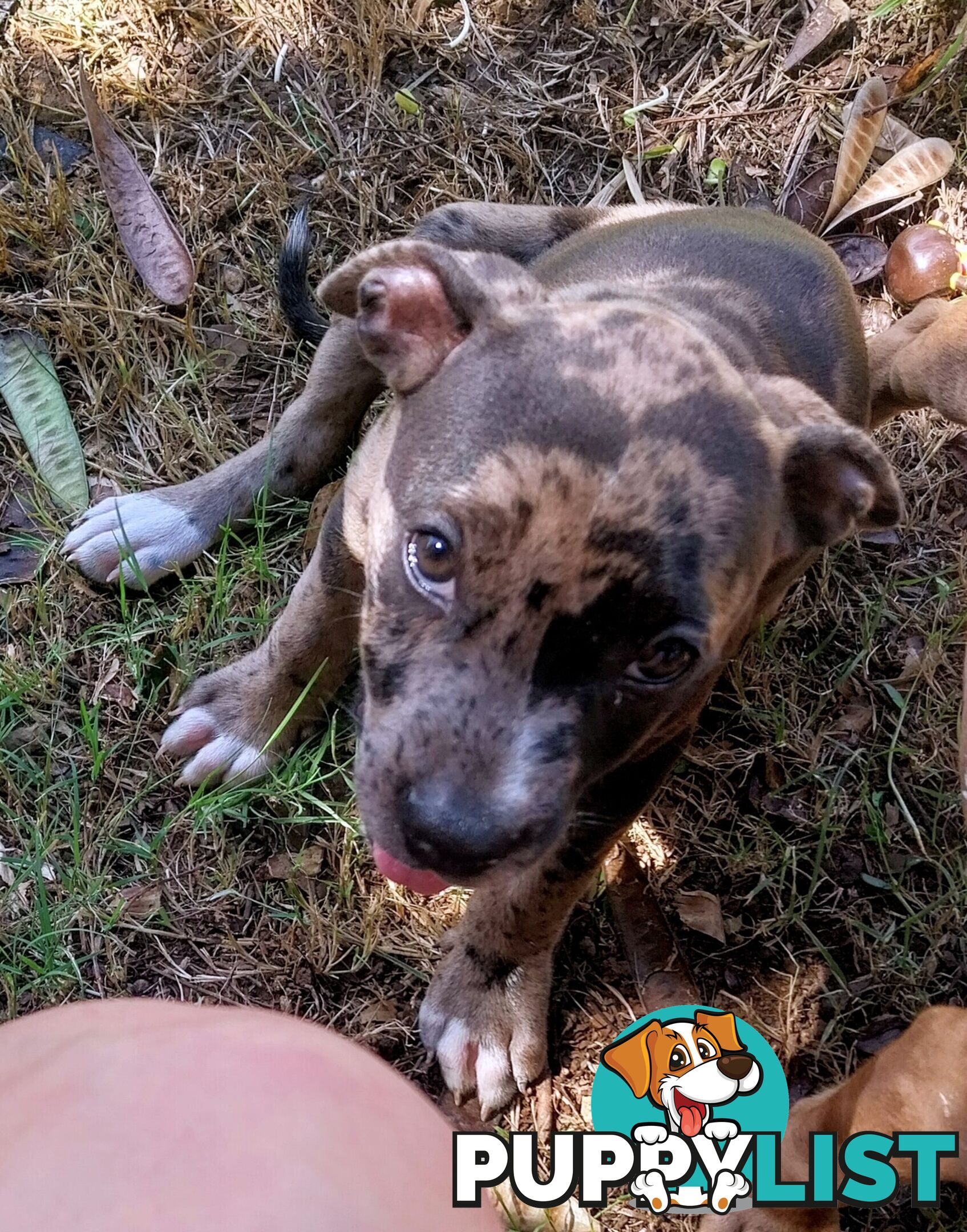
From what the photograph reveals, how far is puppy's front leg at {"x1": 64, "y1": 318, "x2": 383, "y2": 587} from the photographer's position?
3.94 meters

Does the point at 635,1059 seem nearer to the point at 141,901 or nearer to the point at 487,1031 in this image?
the point at 487,1031

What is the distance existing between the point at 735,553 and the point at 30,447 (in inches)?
118

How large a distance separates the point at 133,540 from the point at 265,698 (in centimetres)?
83

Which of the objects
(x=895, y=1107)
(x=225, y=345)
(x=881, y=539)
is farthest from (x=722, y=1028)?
(x=225, y=345)

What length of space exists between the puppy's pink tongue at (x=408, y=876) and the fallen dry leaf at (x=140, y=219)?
2792mm

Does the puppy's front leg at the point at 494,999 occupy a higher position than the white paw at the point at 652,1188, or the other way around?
the puppy's front leg at the point at 494,999

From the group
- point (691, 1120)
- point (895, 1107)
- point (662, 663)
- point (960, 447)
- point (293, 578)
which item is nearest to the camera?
point (662, 663)

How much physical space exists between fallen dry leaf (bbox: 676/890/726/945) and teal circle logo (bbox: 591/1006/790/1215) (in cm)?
43

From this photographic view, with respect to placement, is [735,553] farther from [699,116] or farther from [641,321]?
[699,116]

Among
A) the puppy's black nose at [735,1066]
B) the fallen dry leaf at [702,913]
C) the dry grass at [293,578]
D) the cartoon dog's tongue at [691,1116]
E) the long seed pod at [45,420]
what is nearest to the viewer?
the cartoon dog's tongue at [691,1116]

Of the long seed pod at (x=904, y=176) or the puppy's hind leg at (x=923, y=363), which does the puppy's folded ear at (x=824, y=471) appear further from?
the long seed pod at (x=904, y=176)

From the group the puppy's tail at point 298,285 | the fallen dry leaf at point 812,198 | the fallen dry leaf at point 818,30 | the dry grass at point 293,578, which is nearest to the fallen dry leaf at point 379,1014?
the dry grass at point 293,578

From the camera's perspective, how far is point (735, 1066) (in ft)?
10.9

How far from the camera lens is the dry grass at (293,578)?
371 cm
